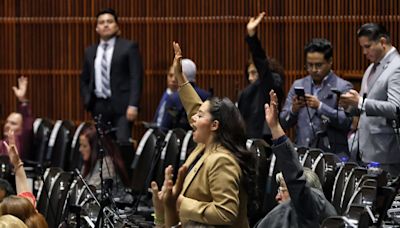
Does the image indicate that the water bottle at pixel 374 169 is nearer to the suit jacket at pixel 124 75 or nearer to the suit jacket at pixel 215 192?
the suit jacket at pixel 215 192

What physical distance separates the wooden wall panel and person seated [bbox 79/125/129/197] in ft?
6.26

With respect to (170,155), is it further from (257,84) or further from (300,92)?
(300,92)

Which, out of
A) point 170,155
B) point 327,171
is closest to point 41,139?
point 170,155

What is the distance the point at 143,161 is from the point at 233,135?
3.42 meters

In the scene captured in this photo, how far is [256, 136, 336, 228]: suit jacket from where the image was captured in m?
6.21

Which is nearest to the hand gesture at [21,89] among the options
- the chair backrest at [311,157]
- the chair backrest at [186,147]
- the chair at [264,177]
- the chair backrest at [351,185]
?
the chair backrest at [186,147]

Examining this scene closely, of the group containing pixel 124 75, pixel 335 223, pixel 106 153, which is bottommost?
pixel 106 153

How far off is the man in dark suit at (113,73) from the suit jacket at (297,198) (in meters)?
4.94

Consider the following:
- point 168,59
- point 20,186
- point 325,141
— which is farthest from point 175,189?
point 168,59

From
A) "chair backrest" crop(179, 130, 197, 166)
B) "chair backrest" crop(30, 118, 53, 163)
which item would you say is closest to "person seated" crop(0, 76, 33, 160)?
"chair backrest" crop(30, 118, 53, 163)

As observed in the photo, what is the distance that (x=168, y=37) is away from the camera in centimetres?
1197

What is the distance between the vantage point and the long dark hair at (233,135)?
643cm

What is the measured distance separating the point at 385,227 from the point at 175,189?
1.25m

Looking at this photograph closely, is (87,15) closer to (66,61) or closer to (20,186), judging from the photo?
(66,61)
